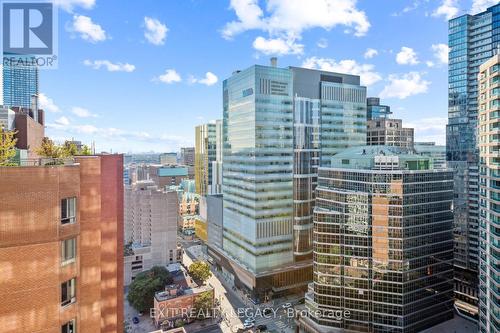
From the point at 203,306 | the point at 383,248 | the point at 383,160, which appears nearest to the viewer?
the point at 383,248

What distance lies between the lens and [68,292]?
54.4ft

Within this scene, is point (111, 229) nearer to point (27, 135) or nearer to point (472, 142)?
point (27, 135)

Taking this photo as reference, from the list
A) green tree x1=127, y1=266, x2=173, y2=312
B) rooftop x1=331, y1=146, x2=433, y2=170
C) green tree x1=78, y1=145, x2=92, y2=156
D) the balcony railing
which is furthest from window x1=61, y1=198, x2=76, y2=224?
green tree x1=127, y1=266, x2=173, y2=312

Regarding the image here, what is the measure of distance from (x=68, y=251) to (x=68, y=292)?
2.24 metres

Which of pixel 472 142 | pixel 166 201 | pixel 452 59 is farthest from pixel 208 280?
pixel 452 59

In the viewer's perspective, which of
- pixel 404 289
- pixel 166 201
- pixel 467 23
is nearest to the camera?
pixel 404 289

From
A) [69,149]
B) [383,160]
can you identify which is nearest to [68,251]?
[69,149]

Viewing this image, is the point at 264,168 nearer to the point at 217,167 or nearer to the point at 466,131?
the point at 466,131

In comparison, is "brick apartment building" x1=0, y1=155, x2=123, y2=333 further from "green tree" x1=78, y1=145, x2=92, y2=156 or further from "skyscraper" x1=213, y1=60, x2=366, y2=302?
"skyscraper" x1=213, y1=60, x2=366, y2=302

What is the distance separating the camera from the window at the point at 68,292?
16.2 m

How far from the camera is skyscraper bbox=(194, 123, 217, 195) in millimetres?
182500

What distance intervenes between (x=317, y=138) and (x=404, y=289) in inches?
2077

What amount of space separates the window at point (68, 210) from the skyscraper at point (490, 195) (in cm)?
6126

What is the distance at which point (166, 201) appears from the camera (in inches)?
4828
